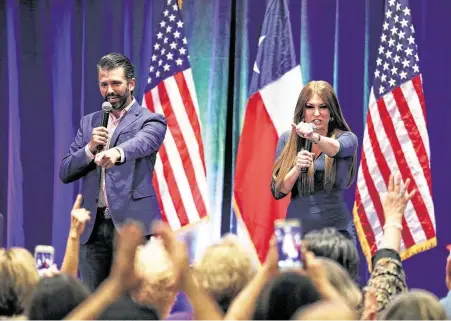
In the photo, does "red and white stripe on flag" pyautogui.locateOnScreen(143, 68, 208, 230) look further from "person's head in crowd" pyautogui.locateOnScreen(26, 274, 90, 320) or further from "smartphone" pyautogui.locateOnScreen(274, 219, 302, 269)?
"person's head in crowd" pyautogui.locateOnScreen(26, 274, 90, 320)

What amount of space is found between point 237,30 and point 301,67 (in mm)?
572

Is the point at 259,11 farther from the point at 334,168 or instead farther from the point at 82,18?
the point at 334,168

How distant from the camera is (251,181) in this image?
6.96 metres

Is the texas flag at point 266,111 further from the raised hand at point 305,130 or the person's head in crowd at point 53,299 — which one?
the person's head in crowd at point 53,299

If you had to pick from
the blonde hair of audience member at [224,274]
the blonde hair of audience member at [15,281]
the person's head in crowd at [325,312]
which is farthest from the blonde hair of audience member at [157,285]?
the person's head in crowd at [325,312]

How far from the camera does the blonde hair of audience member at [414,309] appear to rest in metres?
2.58

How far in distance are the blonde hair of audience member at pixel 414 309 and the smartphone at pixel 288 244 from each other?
85 centimetres

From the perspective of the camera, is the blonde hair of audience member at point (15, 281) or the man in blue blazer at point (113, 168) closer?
the blonde hair of audience member at point (15, 281)

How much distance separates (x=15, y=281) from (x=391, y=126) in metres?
4.05

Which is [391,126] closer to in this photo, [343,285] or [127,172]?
[127,172]

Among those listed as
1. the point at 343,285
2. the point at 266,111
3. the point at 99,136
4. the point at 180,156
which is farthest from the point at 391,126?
the point at 343,285

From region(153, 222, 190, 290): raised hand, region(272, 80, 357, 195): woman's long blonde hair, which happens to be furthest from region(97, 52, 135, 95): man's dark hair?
region(153, 222, 190, 290): raised hand

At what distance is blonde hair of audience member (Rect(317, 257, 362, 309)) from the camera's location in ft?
9.19

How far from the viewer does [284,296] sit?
2.54 meters
